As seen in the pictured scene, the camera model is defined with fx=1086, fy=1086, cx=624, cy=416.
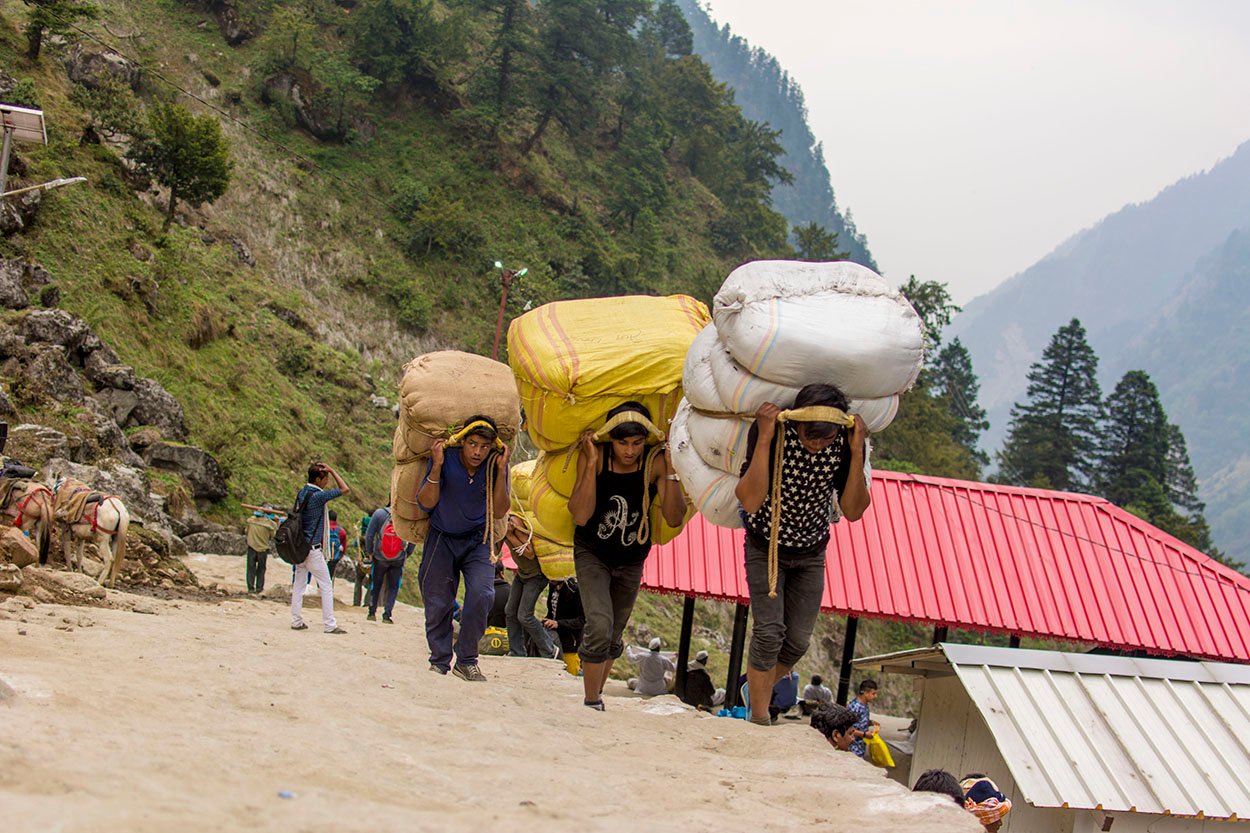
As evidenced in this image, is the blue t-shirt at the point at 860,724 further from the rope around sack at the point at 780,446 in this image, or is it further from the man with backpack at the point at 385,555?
the man with backpack at the point at 385,555

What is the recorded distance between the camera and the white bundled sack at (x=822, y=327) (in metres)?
5.30

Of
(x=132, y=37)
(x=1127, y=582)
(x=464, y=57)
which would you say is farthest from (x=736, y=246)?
(x=1127, y=582)

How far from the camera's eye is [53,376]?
1521 cm

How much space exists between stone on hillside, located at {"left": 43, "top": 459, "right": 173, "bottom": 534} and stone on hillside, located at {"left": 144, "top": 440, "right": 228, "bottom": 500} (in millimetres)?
1616

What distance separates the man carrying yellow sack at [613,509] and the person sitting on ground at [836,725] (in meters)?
1.29

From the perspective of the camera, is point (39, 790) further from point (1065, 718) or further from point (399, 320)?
point (399, 320)

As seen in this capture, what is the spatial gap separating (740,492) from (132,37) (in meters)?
41.4

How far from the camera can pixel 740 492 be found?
5523 mm

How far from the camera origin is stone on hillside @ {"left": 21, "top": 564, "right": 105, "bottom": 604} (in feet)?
25.1

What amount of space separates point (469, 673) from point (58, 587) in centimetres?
364

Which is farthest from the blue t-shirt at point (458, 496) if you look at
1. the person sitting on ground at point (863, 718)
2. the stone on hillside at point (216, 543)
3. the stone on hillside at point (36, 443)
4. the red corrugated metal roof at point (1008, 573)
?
the stone on hillside at point (216, 543)

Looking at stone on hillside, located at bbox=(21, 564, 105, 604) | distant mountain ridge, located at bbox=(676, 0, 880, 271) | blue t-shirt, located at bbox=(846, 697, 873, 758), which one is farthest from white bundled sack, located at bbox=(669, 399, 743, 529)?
distant mountain ridge, located at bbox=(676, 0, 880, 271)

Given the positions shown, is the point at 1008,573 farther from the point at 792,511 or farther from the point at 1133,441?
the point at 1133,441

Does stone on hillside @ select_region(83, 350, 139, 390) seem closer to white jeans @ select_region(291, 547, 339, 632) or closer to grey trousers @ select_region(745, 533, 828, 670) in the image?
white jeans @ select_region(291, 547, 339, 632)
